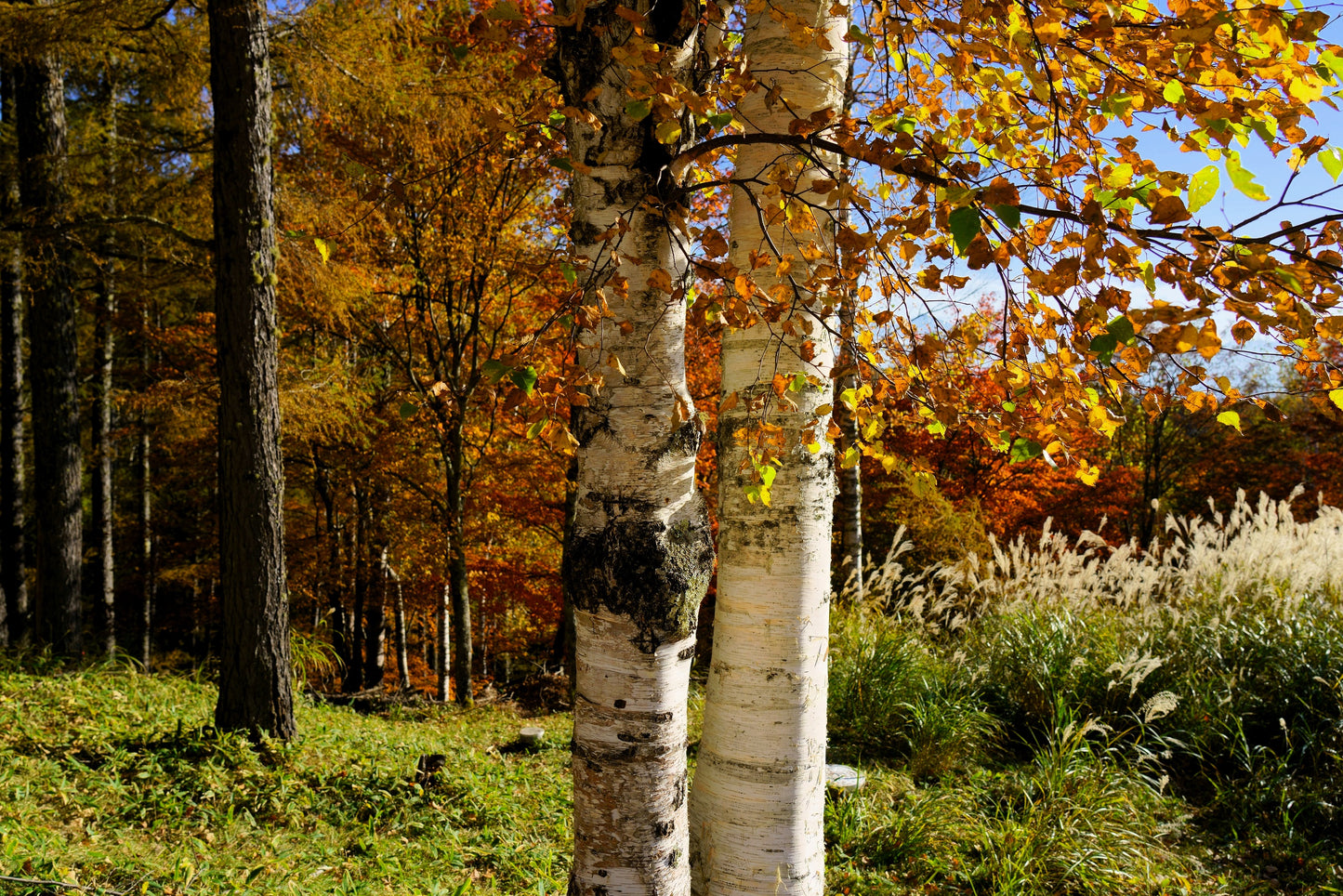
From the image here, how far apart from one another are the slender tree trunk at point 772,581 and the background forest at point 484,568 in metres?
0.15

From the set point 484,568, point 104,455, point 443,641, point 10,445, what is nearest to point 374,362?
point 484,568

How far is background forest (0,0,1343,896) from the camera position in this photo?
2.79 m

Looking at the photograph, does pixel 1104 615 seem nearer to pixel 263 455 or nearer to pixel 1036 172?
pixel 1036 172

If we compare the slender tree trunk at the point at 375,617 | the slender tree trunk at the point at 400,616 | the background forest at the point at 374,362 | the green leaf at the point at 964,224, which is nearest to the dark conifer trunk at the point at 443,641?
the background forest at the point at 374,362

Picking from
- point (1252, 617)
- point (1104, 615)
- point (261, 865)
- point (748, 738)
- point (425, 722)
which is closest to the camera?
point (748, 738)

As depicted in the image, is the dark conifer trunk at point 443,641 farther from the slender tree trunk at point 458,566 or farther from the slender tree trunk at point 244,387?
the slender tree trunk at point 244,387

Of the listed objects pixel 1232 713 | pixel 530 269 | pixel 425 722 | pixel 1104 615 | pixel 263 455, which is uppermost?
pixel 530 269

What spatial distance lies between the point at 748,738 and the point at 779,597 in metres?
0.46

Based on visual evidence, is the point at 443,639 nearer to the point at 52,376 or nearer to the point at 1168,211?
the point at 52,376

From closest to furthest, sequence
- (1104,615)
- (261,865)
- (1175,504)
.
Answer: (261,865), (1104,615), (1175,504)

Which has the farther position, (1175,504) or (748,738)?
(1175,504)

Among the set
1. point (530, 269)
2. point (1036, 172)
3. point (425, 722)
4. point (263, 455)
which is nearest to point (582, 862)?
point (1036, 172)

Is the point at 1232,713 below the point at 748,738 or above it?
below

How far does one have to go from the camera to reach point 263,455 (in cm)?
459
